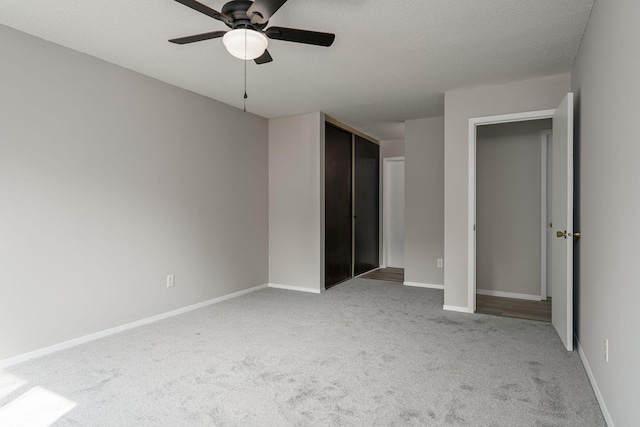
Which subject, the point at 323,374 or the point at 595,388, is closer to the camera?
the point at 595,388

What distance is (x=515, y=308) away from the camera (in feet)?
13.6

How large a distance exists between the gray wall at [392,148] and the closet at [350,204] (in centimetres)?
10

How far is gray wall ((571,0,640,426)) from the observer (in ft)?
5.16

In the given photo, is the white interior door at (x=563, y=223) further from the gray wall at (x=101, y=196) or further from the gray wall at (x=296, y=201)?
the gray wall at (x=101, y=196)

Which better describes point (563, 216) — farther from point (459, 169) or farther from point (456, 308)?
point (456, 308)

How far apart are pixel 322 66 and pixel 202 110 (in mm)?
1619

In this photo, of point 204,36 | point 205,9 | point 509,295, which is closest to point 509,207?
point 509,295

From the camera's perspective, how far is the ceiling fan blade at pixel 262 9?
6.25 ft

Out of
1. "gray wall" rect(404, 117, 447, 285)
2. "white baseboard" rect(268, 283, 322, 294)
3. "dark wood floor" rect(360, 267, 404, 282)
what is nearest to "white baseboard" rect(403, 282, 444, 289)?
"gray wall" rect(404, 117, 447, 285)

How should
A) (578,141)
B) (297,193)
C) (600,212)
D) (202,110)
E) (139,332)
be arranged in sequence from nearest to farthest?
(600,212), (578,141), (139,332), (202,110), (297,193)

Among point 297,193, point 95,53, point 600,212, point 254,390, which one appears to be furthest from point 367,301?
point 95,53

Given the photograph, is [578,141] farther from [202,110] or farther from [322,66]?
[202,110]

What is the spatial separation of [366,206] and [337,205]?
1029 millimetres

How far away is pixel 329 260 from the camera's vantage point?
5281 millimetres
